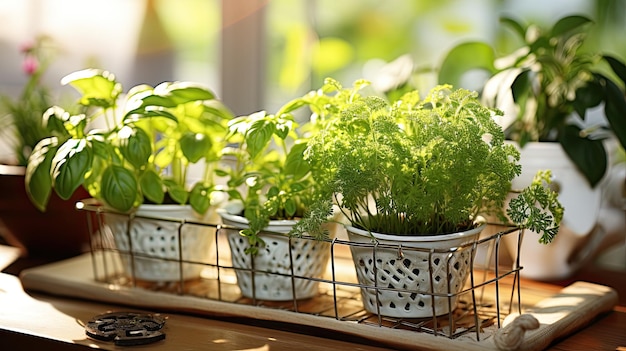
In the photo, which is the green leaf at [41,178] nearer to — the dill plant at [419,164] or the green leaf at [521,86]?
the dill plant at [419,164]

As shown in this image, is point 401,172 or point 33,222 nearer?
point 401,172

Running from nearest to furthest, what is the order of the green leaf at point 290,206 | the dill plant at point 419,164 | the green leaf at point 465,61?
the dill plant at point 419,164, the green leaf at point 290,206, the green leaf at point 465,61

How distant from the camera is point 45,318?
1015mm

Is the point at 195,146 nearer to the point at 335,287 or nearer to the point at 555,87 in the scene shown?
the point at 335,287

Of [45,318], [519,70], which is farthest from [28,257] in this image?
[519,70]

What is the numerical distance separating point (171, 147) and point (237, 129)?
179 mm

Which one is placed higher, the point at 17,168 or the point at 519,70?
the point at 519,70

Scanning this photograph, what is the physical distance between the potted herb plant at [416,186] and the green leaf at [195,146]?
0.18 metres

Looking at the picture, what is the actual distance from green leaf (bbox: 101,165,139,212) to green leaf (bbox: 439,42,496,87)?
0.50 m

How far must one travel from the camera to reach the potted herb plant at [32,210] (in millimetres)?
1330

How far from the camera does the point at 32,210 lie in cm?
133

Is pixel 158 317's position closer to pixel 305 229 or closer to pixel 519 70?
pixel 305 229

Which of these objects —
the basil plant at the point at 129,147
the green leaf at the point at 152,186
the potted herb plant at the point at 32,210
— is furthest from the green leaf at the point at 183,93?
the potted herb plant at the point at 32,210

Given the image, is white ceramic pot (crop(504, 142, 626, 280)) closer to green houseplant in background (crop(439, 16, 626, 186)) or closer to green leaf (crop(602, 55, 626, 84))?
green houseplant in background (crop(439, 16, 626, 186))
